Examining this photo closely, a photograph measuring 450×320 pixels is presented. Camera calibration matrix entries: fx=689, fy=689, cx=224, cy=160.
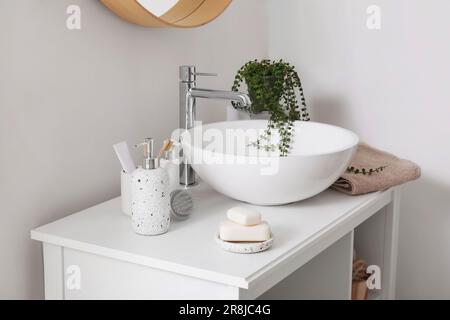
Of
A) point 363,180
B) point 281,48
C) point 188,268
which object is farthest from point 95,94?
point 281,48

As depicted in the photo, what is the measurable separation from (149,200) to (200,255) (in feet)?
0.52

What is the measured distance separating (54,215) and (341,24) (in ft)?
3.50

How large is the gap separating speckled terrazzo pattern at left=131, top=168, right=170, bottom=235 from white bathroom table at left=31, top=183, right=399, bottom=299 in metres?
0.02

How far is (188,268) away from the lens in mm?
1209

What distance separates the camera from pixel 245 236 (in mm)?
1270

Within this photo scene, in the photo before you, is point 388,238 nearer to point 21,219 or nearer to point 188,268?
point 188,268

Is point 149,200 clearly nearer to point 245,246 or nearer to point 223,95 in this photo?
point 245,246

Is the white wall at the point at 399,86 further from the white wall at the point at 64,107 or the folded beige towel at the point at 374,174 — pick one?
the white wall at the point at 64,107

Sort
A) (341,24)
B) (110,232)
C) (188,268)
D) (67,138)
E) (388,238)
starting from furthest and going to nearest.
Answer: (341,24) < (388,238) < (67,138) < (110,232) < (188,268)

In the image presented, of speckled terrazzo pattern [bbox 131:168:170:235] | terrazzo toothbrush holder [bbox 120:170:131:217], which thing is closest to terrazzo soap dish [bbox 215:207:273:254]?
speckled terrazzo pattern [bbox 131:168:170:235]

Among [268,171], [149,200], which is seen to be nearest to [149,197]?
[149,200]

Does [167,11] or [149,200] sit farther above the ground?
[167,11]

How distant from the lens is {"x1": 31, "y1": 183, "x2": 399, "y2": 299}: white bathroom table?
1222 mm

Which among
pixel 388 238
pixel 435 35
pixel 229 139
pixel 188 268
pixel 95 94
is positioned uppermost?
pixel 435 35
